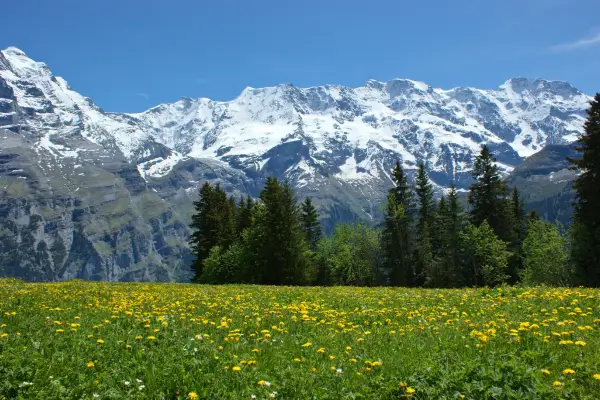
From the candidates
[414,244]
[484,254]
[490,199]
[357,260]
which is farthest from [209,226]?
[490,199]

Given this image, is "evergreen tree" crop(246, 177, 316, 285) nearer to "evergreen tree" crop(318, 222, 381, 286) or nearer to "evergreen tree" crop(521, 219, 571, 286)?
"evergreen tree" crop(318, 222, 381, 286)

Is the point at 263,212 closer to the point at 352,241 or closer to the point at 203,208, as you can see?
the point at 203,208

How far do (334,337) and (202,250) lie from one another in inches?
2347

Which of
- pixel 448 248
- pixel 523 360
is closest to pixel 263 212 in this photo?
pixel 448 248

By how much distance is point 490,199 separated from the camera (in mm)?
54469

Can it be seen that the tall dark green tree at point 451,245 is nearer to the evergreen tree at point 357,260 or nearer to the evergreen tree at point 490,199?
the evergreen tree at point 490,199

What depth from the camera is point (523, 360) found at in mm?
7059

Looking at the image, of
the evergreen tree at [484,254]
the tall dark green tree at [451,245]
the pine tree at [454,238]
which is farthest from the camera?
the tall dark green tree at [451,245]

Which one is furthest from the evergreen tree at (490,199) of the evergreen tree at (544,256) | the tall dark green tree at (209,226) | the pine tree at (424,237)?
the tall dark green tree at (209,226)

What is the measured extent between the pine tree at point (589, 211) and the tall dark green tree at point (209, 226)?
43.0 metres

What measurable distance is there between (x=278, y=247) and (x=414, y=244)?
19277 millimetres

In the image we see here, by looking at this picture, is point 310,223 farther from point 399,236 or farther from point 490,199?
point 490,199

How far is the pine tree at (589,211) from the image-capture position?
33.6m

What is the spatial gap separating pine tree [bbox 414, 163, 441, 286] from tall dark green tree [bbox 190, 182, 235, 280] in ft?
83.4
